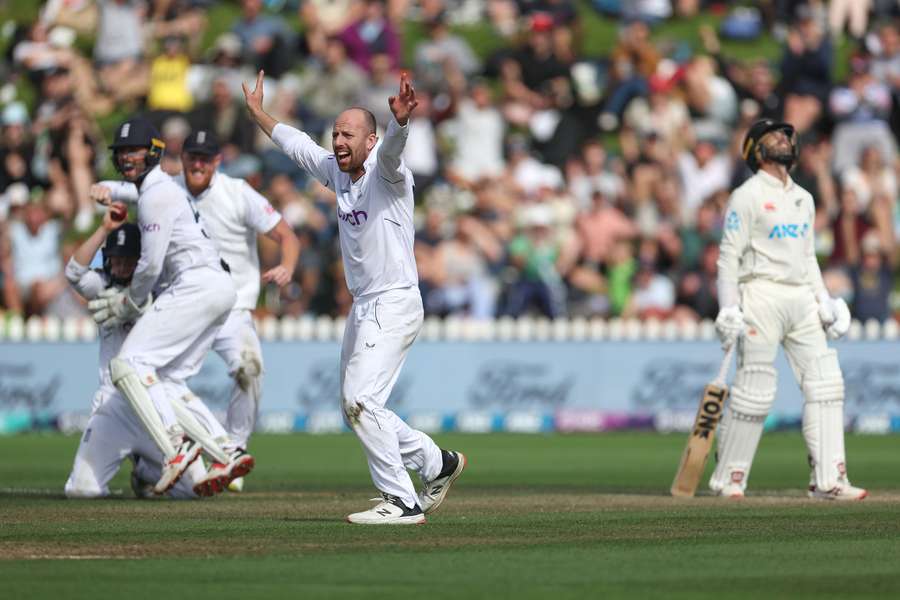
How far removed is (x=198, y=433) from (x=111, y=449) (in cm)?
85

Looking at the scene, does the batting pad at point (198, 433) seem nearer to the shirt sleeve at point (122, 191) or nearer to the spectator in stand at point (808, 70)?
the shirt sleeve at point (122, 191)

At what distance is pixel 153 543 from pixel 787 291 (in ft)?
17.6

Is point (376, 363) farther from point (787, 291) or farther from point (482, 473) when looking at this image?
point (482, 473)

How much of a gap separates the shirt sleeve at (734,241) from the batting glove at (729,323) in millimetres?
110

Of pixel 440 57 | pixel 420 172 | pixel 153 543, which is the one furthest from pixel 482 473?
pixel 440 57

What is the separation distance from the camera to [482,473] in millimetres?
15789

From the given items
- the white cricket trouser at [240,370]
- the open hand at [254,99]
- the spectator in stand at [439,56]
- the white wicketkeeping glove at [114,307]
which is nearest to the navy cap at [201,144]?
the white cricket trouser at [240,370]

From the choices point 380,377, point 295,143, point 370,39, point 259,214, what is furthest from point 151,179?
point 370,39

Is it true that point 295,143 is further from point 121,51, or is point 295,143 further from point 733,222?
point 121,51

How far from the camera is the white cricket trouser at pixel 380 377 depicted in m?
10.5

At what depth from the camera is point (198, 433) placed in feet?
41.1

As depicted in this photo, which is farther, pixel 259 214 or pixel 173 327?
pixel 259 214

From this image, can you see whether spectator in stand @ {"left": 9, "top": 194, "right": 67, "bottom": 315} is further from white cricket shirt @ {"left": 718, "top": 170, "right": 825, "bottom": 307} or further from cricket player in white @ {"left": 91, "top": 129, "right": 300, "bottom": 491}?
white cricket shirt @ {"left": 718, "top": 170, "right": 825, "bottom": 307}

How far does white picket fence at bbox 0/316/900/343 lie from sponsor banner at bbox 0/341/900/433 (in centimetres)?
9
